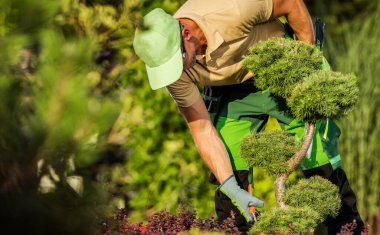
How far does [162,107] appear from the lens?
4.96m

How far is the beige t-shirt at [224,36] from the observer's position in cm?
338

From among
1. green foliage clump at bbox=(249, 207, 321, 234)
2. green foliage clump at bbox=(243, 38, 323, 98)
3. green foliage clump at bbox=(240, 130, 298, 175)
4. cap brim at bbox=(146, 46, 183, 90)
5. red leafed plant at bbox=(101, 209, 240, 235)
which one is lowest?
red leafed plant at bbox=(101, 209, 240, 235)

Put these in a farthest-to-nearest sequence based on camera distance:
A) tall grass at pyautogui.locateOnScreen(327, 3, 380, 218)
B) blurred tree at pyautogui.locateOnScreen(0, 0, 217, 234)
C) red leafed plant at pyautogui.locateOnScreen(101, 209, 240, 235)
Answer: tall grass at pyautogui.locateOnScreen(327, 3, 380, 218)
red leafed plant at pyautogui.locateOnScreen(101, 209, 240, 235)
blurred tree at pyautogui.locateOnScreen(0, 0, 217, 234)

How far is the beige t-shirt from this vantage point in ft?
11.1

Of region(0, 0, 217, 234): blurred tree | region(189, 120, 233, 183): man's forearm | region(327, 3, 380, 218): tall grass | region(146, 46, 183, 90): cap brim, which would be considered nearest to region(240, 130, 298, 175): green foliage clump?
region(189, 120, 233, 183): man's forearm

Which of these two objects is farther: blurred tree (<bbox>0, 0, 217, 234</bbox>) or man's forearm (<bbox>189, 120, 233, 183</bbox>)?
man's forearm (<bbox>189, 120, 233, 183</bbox>)

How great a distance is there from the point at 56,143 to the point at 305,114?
1.82 meters

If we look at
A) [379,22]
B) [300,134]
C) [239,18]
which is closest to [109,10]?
[239,18]

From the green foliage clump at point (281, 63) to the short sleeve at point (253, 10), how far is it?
215mm

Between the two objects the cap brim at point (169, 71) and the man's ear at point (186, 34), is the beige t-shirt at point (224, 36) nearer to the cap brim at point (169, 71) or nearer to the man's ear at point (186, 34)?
the man's ear at point (186, 34)

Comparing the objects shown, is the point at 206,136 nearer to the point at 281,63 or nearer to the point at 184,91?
the point at 184,91

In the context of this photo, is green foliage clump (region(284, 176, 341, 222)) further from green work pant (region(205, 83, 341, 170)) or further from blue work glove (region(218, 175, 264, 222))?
green work pant (region(205, 83, 341, 170))

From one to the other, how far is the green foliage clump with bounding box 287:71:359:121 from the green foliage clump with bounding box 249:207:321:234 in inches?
16.4

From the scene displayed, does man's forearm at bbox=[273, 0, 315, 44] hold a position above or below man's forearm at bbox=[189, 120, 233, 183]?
above
